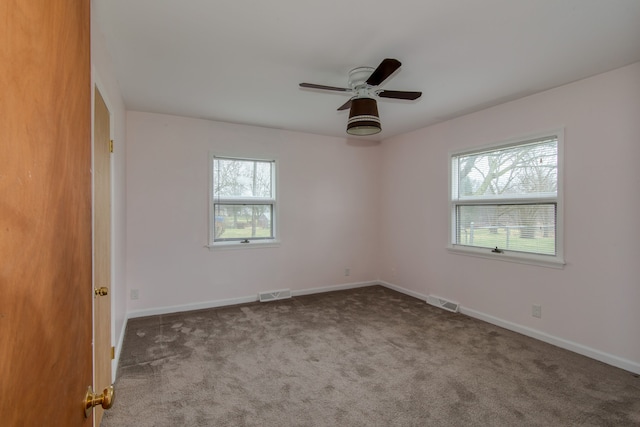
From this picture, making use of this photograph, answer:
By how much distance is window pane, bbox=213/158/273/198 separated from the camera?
426 centimetres

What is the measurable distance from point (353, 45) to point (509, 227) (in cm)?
263

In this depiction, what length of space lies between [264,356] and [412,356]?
133 centimetres

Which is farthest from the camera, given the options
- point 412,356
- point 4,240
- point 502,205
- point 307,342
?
point 502,205

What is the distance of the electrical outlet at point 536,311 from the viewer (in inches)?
124

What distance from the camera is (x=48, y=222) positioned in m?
0.54

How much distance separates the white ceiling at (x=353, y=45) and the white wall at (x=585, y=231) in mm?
234

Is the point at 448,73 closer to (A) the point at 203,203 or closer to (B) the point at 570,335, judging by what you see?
(B) the point at 570,335

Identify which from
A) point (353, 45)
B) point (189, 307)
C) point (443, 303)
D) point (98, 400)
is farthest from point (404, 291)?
point (98, 400)

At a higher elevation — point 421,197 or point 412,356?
point 421,197

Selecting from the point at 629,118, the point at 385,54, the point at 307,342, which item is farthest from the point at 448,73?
the point at 307,342

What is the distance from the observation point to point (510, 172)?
3.48 meters

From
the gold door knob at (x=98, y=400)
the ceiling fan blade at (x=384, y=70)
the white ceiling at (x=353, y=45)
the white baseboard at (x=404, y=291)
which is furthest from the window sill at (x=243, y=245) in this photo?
the gold door knob at (x=98, y=400)

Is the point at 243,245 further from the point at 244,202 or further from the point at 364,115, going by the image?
the point at 364,115

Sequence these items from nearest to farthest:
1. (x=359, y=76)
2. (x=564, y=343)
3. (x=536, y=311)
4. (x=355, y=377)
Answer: (x=355, y=377) → (x=359, y=76) → (x=564, y=343) → (x=536, y=311)
